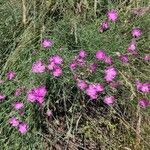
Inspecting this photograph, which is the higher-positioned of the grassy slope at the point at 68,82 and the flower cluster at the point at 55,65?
the flower cluster at the point at 55,65

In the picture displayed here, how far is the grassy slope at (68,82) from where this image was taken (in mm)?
2180

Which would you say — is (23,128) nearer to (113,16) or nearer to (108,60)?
(108,60)

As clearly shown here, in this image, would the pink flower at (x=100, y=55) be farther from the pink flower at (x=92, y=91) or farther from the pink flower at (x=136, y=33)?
the pink flower at (x=136, y=33)

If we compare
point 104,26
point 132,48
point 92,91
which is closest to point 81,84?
point 92,91

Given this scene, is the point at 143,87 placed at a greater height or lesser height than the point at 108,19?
lesser

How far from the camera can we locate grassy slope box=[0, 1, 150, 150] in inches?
85.8

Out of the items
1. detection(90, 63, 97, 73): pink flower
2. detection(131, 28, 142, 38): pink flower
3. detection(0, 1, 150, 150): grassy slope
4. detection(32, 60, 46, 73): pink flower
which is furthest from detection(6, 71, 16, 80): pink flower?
detection(131, 28, 142, 38): pink flower

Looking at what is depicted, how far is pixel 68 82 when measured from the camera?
2.19m

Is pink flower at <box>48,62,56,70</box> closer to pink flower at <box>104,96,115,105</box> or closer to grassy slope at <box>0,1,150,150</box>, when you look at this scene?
grassy slope at <box>0,1,150,150</box>

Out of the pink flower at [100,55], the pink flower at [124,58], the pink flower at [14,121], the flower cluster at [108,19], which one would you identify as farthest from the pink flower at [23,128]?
the flower cluster at [108,19]

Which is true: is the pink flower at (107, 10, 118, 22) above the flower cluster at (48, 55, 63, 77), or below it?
below

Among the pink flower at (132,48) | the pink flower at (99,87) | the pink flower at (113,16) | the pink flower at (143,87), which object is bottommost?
the pink flower at (143,87)

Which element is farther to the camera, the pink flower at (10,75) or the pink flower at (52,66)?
the pink flower at (10,75)

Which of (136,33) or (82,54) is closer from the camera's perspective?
(82,54)
